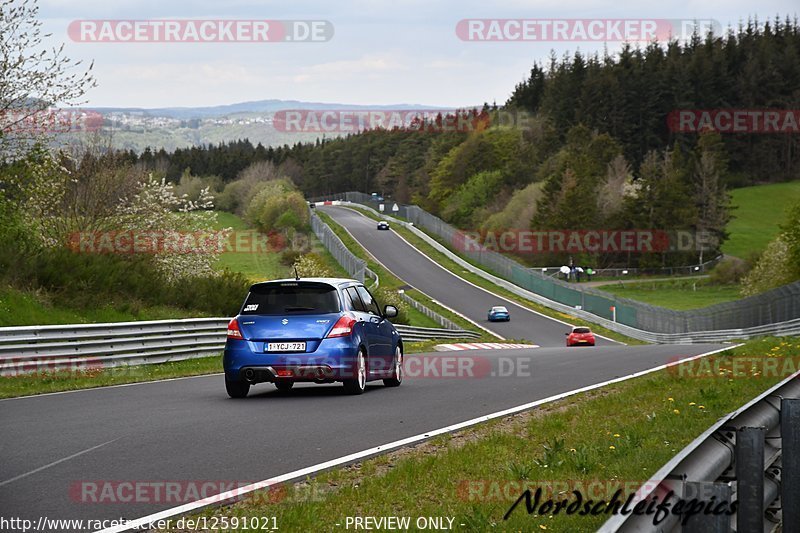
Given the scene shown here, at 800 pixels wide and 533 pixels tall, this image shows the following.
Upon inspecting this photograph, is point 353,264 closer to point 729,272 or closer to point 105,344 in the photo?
point 729,272

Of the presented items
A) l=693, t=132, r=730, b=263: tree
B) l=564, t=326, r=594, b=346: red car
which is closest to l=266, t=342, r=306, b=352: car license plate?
l=564, t=326, r=594, b=346: red car

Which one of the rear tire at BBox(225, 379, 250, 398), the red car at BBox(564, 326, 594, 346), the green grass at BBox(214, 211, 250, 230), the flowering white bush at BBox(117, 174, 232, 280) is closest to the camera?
the rear tire at BBox(225, 379, 250, 398)

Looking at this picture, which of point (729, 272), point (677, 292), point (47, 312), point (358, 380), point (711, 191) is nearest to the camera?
point (358, 380)

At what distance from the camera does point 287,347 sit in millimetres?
15281

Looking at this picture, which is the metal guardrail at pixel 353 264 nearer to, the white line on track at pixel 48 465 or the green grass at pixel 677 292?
the green grass at pixel 677 292

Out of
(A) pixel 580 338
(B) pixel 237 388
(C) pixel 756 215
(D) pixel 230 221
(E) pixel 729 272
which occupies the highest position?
(B) pixel 237 388

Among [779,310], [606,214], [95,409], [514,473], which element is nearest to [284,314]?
[95,409]

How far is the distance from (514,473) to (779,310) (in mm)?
33571

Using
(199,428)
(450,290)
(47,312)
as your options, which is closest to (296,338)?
(199,428)

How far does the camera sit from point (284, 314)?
15523mm

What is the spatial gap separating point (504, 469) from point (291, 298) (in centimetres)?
735

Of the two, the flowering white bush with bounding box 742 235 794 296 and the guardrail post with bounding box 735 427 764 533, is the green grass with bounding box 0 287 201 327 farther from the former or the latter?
the flowering white bush with bounding box 742 235 794 296

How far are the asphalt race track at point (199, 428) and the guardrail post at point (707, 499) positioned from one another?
2.64m

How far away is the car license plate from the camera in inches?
601
